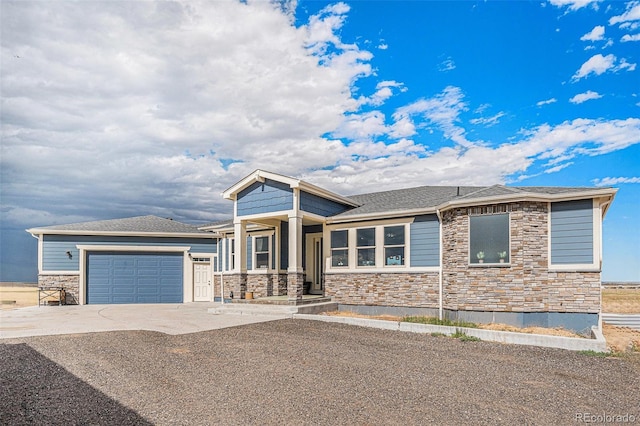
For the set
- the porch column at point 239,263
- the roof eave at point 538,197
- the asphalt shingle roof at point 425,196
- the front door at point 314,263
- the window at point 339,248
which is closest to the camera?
the roof eave at point 538,197

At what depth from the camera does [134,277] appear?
19.9m

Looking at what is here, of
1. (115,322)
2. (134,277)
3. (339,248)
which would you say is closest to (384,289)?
(339,248)

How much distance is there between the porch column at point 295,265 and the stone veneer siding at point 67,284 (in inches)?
438

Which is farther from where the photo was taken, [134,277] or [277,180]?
[134,277]

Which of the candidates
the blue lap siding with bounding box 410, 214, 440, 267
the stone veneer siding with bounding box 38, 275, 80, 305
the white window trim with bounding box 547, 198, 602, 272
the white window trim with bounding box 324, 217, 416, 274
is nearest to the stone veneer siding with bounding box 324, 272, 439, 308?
the white window trim with bounding box 324, 217, 416, 274

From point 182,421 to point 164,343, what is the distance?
4.64 meters

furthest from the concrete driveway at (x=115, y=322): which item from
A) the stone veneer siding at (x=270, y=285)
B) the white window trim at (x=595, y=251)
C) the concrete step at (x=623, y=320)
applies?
the concrete step at (x=623, y=320)

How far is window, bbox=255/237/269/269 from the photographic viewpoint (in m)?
18.2

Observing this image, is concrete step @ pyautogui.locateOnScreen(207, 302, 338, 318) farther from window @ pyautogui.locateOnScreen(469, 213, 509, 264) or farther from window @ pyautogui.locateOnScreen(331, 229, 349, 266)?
window @ pyautogui.locateOnScreen(469, 213, 509, 264)

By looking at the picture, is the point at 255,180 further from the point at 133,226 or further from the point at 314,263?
the point at 133,226

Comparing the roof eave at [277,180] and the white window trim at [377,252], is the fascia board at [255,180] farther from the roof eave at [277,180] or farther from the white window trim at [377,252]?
the white window trim at [377,252]

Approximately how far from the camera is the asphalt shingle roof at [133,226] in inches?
776

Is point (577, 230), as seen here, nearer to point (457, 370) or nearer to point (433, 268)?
point (433, 268)

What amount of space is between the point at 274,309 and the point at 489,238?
6988 millimetres
